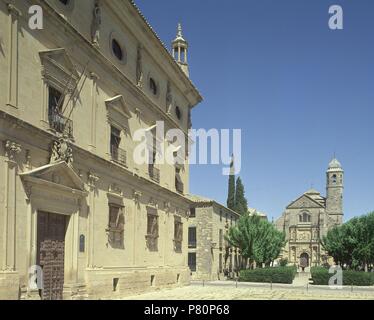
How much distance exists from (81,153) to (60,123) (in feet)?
5.45

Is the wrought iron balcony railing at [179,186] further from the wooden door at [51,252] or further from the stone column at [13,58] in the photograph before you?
the stone column at [13,58]

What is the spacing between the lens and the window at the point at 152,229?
25.9 meters

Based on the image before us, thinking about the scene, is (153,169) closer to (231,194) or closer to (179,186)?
(179,186)

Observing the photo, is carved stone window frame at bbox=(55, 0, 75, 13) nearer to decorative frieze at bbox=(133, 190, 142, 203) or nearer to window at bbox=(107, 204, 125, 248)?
window at bbox=(107, 204, 125, 248)

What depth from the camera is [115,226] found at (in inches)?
856

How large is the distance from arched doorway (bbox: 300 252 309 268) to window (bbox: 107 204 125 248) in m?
67.3

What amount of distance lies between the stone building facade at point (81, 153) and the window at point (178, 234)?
1590 mm

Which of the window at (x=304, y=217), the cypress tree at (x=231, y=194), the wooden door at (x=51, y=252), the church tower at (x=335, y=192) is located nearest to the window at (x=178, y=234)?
the wooden door at (x=51, y=252)

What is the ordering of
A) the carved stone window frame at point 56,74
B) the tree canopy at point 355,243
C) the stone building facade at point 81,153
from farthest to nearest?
the tree canopy at point 355,243 → the carved stone window frame at point 56,74 → the stone building facade at point 81,153

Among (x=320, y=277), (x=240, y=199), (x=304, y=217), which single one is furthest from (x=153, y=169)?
(x=304, y=217)

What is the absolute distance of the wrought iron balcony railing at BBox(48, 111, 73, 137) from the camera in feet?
55.5

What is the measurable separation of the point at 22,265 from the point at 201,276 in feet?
104

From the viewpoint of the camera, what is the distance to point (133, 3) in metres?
22.0
